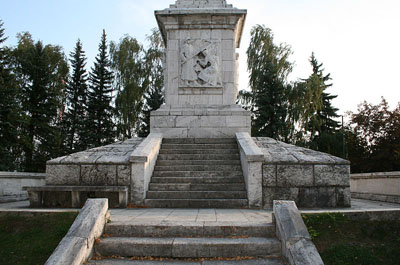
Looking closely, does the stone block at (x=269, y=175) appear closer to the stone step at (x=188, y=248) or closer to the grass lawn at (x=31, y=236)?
the stone step at (x=188, y=248)

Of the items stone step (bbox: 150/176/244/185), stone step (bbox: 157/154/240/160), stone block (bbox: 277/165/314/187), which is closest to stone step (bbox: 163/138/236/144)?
stone step (bbox: 157/154/240/160)

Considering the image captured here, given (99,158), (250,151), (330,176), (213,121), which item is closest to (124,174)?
(99,158)

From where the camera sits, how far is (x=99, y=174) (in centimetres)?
800

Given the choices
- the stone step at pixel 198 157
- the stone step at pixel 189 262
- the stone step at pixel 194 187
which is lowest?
the stone step at pixel 189 262

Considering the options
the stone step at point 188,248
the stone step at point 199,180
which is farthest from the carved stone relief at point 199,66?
the stone step at point 188,248

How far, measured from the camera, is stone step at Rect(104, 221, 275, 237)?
15.6 ft

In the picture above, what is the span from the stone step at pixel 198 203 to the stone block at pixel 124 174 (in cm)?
73

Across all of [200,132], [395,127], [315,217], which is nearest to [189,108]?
[200,132]

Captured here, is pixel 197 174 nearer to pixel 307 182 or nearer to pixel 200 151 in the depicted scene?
pixel 200 151

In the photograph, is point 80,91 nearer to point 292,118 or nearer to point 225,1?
point 292,118

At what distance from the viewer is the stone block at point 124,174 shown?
784 cm

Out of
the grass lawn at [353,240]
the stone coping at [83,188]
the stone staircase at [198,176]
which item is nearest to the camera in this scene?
the grass lawn at [353,240]

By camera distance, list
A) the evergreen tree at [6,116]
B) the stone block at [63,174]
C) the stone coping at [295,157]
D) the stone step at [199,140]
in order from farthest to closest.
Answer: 1. the evergreen tree at [6,116]
2. the stone step at [199,140]
3. the stone block at [63,174]
4. the stone coping at [295,157]

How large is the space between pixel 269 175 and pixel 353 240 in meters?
3.10
